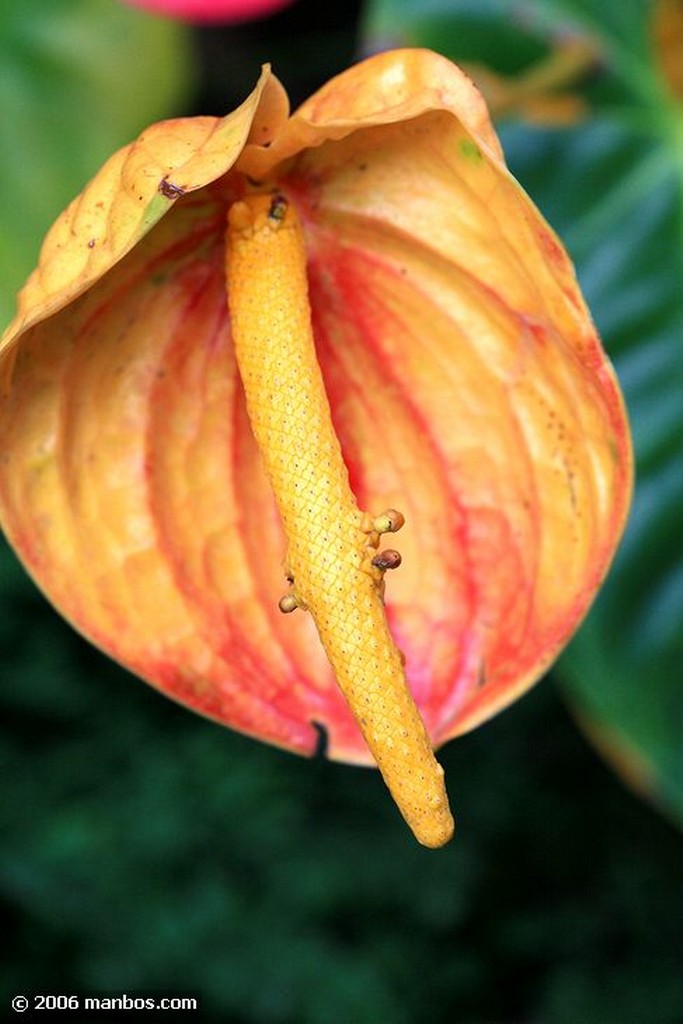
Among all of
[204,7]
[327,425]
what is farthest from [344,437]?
[204,7]

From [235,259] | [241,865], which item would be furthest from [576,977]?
[235,259]

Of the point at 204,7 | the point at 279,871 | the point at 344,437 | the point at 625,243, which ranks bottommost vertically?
the point at 279,871

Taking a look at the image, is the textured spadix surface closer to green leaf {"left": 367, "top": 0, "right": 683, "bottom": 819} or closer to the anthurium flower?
the anthurium flower

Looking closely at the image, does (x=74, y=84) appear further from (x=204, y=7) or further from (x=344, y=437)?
(x=344, y=437)

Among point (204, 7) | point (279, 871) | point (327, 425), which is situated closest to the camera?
point (327, 425)

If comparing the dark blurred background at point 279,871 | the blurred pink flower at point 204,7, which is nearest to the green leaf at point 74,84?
the blurred pink flower at point 204,7

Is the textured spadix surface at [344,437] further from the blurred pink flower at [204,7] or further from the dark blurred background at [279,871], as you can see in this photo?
the dark blurred background at [279,871]

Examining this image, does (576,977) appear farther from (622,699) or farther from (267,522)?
(267,522)
